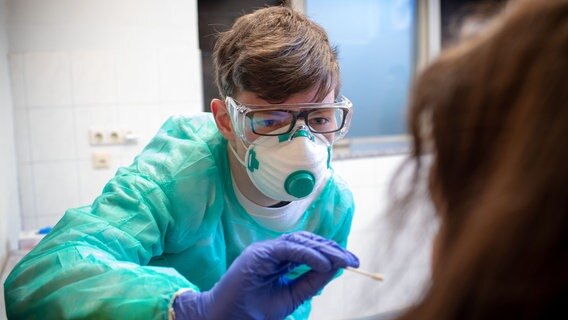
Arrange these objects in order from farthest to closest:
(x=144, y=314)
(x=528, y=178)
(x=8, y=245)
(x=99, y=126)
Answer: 1. (x=99, y=126)
2. (x=8, y=245)
3. (x=144, y=314)
4. (x=528, y=178)

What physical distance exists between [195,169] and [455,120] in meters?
0.78

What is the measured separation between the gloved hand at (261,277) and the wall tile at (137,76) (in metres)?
1.87

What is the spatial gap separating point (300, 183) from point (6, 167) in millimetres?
1484

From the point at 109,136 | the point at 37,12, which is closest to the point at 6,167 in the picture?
the point at 109,136

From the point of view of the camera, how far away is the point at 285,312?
0.89 metres

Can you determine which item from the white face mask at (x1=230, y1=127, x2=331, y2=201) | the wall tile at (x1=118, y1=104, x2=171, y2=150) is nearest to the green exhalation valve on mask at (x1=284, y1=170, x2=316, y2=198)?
the white face mask at (x1=230, y1=127, x2=331, y2=201)

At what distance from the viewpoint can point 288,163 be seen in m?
1.11

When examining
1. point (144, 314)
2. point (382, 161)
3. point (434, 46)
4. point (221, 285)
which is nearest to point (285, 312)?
point (221, 285)

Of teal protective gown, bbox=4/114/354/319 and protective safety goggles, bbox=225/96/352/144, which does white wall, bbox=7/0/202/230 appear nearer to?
teal protective gown, bbox=4/114/354/319

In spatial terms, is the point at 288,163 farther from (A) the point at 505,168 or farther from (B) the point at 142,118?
(B) the point at 142,118

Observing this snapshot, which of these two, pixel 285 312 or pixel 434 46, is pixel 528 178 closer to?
pixel 285 312

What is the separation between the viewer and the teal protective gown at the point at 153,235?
0.82 meters

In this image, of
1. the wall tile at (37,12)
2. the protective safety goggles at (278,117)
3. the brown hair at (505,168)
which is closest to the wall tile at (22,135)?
the wall tile at (37,12)

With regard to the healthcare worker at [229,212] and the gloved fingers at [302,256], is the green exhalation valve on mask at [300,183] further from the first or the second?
the gloved fingers at [302,256]
